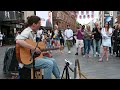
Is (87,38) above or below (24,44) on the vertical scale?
below

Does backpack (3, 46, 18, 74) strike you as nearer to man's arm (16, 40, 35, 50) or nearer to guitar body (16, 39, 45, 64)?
guitar body (16, 39, 45, 64)

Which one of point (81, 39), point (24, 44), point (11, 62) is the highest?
point (24, 44)

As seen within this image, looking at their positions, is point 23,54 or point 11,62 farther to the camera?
point 11,62

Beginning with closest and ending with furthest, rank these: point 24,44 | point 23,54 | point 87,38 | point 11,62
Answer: point 24,44, point 23,54, point 11,62, point 87,38

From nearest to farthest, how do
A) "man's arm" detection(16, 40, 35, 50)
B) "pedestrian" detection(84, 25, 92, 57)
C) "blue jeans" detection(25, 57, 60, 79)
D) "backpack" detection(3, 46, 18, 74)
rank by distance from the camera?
"man's arm" detection(16, 40, 35, 50)
"blue jeans" detection(25, 57, 60, 79)
"backpack" detection(3, 46, 18, 74)
"pedestrian" detection(84, 25, 92, 57)

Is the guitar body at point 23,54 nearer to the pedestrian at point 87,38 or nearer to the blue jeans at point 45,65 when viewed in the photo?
the blue jeans at point 45,65

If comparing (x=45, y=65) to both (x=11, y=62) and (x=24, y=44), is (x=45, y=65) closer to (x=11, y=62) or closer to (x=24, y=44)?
(x=24, y=44)

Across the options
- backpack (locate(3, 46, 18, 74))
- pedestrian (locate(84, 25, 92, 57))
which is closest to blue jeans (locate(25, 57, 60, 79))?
backpack (locate(3, 46, 18, 74))

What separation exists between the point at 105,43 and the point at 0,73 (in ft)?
13.8

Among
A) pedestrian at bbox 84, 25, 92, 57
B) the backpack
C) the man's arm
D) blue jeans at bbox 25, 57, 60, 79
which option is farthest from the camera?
pedestrian at bbox 84, 25, 92, 57

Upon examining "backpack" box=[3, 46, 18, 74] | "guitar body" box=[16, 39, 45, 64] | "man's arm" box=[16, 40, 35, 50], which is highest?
"man's arm" box=[16, 40, 35, 50]

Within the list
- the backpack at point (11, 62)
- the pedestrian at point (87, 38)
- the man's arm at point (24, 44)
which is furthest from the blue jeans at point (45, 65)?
the pedestrian at point (87, 38)

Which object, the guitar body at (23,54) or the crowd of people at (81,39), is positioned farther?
the crowd of people at (81,39)

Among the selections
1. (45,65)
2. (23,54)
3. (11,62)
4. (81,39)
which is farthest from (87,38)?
(23,54)
